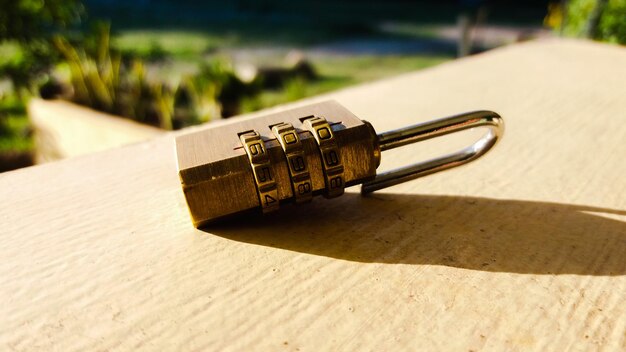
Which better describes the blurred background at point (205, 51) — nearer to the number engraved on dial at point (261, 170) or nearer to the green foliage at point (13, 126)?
the green foliage at point (13, 126)

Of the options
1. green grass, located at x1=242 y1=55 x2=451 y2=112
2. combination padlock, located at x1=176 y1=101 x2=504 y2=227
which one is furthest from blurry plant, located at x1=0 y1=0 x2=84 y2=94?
combination padlock, located at x1=176 y1=101 x2=504 y2=227

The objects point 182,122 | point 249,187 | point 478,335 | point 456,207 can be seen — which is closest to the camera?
point 478,335

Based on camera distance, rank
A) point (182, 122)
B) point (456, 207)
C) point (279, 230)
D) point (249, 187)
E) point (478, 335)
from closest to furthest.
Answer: point (478, 335)
point (249, 187)
point (279, 230)
point (456, 207)
point (182, 122)

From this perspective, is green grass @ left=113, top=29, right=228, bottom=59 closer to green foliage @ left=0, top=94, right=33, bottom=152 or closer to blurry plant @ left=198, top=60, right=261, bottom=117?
green foliage @ left=0, top=94, right=33, bottom=152

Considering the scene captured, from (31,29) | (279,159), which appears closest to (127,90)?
(31,29)

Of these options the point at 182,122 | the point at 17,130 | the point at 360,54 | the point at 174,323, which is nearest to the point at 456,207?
the point at 174,323

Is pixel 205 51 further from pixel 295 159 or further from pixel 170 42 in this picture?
pixel 295 159

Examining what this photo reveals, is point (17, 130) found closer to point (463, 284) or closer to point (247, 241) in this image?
point (247, 241)
